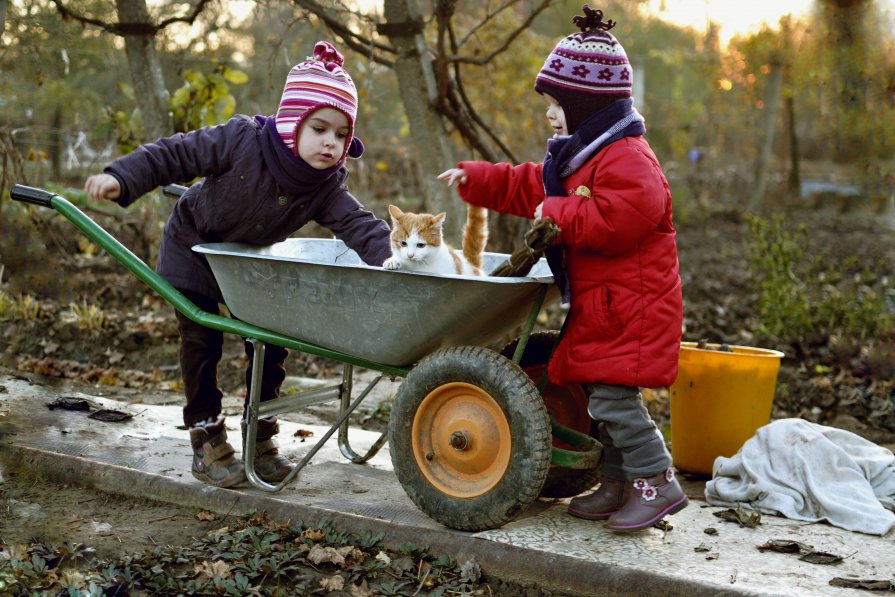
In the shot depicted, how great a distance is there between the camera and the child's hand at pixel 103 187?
2762mm

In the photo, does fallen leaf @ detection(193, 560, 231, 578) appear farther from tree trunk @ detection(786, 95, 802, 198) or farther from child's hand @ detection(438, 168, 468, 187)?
tree trunk @ detection(786, 95, 802, 198)

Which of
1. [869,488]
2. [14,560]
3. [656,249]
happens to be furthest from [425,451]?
[869,488]

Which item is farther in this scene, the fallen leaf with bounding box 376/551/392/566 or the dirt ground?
the dirt ground

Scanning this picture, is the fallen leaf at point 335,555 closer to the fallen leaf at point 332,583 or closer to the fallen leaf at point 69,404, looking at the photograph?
the fallen leaf at point 332,583

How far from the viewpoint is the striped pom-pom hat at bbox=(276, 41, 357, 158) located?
9.89 ft

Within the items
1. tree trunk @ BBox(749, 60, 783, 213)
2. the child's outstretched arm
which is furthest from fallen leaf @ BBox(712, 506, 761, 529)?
tree trunk @ BBox(749, 60, 783, 213)

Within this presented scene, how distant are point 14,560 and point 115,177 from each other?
1198 millimetres

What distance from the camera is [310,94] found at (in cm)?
301

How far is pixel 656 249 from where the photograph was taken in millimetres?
2744

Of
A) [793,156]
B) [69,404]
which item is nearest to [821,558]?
[69,404]

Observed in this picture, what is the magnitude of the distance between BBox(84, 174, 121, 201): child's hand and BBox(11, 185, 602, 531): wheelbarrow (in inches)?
8.8

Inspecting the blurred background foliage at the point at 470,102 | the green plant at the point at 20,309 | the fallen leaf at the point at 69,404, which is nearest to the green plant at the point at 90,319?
the green plant at the point at 20,309

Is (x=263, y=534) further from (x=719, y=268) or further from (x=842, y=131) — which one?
(x=719, y=268)

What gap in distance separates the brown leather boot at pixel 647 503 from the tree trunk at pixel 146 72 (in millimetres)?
4263
